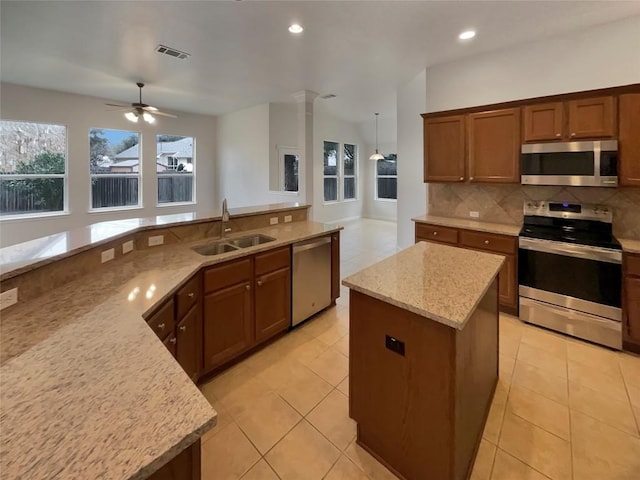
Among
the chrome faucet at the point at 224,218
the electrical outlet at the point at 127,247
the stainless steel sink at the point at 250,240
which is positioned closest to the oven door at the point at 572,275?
the stainless steel sink at the point at 250,240

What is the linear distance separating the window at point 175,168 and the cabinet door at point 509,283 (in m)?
6.93

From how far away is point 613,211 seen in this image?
3049 millimetres

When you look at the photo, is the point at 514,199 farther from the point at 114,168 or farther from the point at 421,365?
the point at 114,168

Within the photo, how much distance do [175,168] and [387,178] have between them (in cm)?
603

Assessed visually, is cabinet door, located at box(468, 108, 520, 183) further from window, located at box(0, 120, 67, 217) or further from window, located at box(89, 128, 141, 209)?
window, located at box(0, 120, 67, 217)

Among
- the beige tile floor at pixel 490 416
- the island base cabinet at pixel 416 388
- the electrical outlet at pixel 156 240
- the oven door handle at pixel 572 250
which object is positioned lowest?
the beige tile floor at pixel 490 416

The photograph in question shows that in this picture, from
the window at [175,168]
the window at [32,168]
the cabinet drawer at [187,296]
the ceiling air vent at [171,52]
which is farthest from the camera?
the window at [175,168]

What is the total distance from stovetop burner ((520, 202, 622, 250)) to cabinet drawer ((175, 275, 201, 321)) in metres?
2.99

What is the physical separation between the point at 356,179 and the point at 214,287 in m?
8.33

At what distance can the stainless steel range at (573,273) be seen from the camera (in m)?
2.65

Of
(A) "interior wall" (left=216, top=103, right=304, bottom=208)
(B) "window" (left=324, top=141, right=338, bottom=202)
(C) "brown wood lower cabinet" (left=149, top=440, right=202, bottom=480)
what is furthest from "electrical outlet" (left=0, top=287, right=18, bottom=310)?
(B) "window" (left=324, top=141, right=338, bottom=202)

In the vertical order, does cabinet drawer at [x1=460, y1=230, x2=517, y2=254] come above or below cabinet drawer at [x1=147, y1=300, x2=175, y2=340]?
above

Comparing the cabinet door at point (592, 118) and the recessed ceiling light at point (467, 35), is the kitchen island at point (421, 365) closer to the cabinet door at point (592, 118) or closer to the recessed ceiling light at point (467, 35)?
the cabinet door at point (592, 118)

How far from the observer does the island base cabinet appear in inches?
53.3
